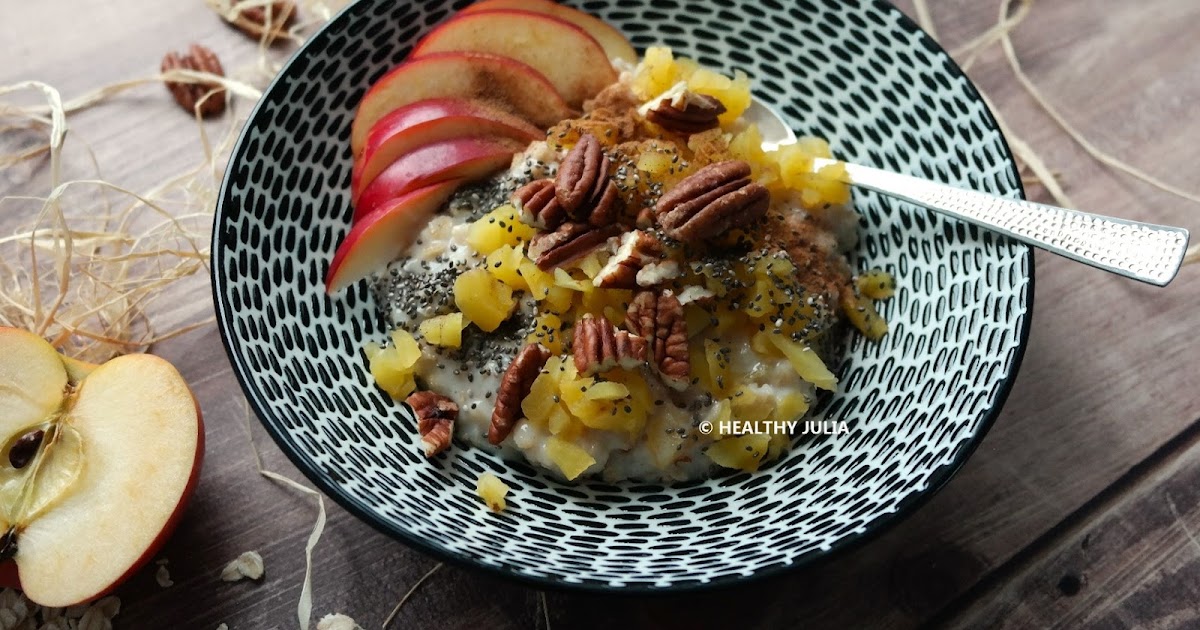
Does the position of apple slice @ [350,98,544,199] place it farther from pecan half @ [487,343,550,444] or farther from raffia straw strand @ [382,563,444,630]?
raffia straw strand @ [382,563,444,630]

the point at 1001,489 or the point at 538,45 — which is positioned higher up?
the point at 538,45

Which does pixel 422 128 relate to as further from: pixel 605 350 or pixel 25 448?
pixel 25 448

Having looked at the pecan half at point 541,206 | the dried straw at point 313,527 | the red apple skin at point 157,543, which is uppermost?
the pecan half at point 541,206

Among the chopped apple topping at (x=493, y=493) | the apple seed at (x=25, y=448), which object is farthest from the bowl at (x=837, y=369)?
the apple seed at (x=25, y=448)

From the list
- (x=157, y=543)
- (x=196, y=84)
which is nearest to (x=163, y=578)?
(x=157, y=543)

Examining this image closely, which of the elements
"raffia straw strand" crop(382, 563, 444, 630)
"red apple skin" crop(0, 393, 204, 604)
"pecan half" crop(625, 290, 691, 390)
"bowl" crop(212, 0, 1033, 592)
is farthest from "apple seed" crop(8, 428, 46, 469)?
"pecan half" crop(625, 290, 691, 390)

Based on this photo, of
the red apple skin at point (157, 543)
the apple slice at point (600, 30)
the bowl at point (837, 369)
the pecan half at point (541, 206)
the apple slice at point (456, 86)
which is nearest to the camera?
the bowl at point (837, 369)

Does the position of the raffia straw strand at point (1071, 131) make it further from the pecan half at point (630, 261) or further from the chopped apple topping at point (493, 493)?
the chopped apple topping at point (493, 493)
